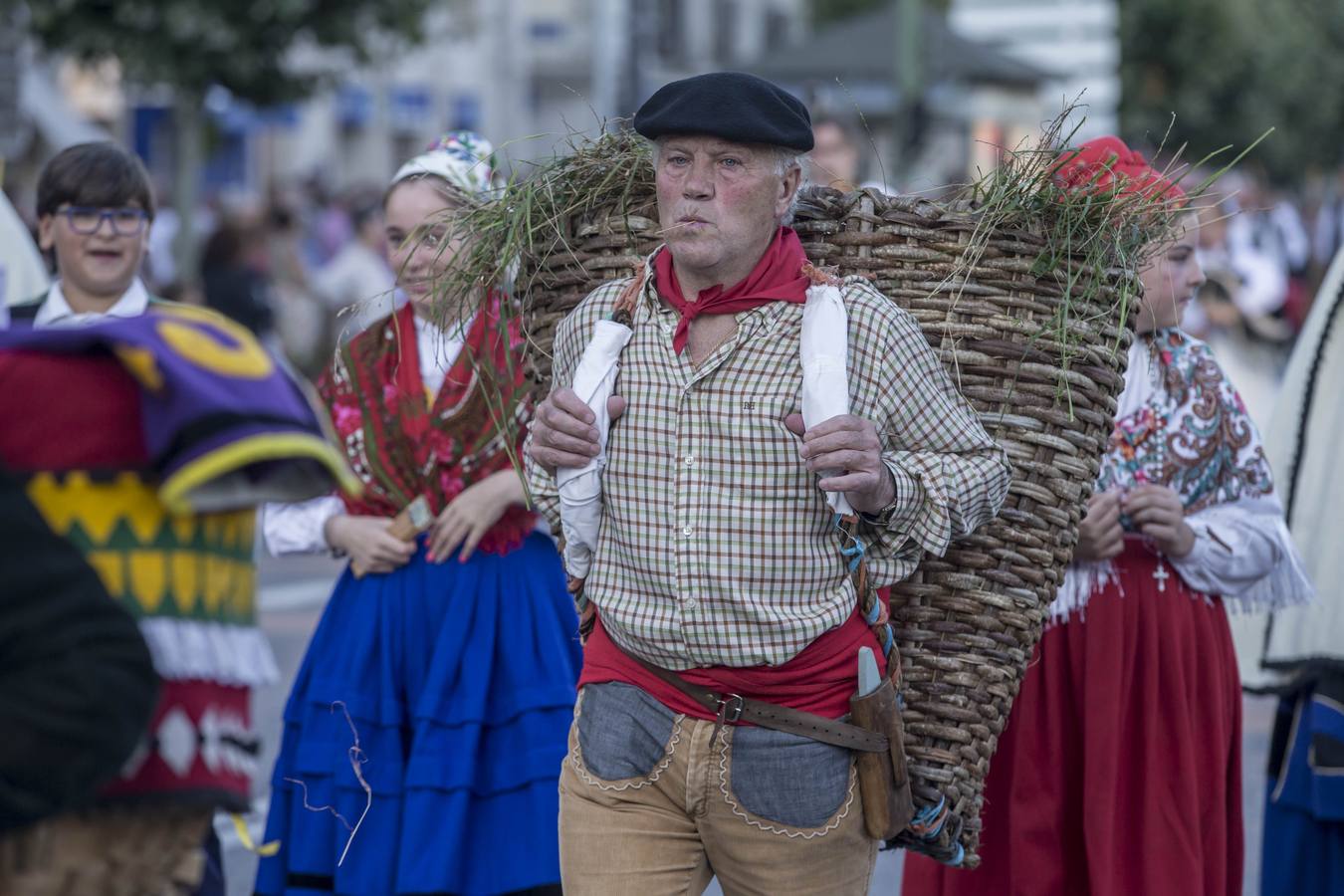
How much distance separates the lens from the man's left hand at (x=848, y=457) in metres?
3.18

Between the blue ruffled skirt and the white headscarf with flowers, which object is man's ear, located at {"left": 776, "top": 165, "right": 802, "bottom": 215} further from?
the blue ruffled skirt

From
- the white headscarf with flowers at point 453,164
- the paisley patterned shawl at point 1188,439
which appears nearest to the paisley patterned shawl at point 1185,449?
the paisley patterned shawl at point 1188,439

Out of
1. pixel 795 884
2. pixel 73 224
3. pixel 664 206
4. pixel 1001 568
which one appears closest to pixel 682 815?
pixel 795 884

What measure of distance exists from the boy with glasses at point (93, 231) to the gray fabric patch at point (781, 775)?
2.09 metres

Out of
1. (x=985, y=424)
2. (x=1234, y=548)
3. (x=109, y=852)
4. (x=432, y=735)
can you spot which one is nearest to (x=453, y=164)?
(x=432, y=735)

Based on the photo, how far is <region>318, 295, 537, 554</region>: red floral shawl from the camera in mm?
4547

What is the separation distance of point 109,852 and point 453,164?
243cm

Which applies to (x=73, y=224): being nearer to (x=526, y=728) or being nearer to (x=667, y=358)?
(x=526, y=728)

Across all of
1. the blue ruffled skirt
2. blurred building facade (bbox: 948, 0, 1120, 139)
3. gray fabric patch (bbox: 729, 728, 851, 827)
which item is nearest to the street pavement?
the blue ruffled skirt

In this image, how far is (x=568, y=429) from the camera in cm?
339

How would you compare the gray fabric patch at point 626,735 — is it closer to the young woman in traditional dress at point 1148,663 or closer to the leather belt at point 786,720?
the leather belt at point 786,720

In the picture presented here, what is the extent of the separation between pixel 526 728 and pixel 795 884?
120 cm

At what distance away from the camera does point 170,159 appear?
29.7 m

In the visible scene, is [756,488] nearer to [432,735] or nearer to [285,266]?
[432,735]
